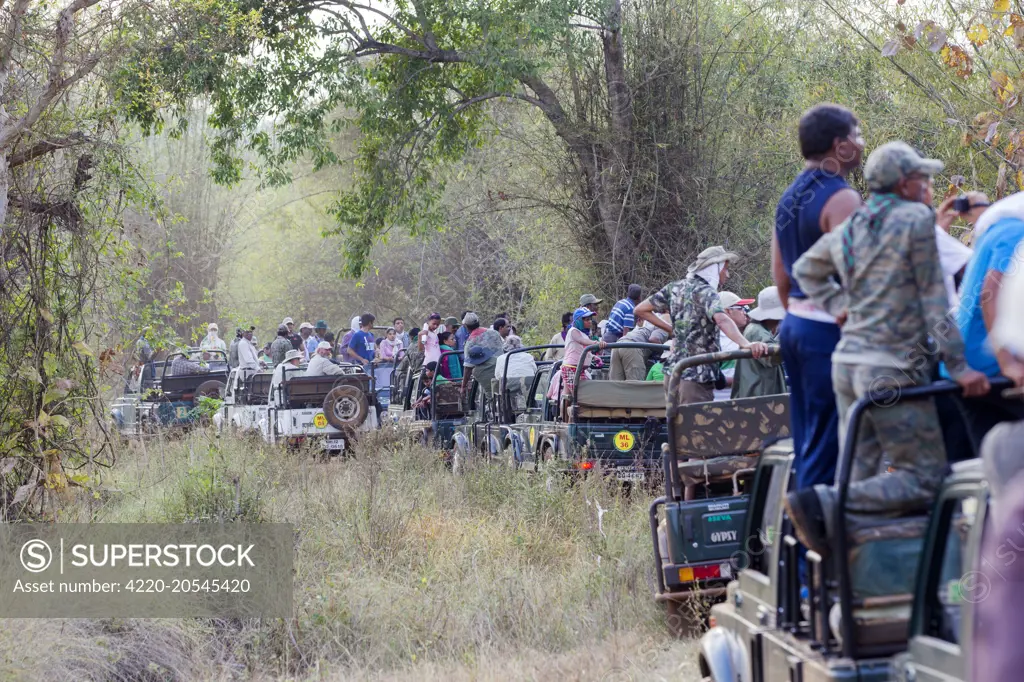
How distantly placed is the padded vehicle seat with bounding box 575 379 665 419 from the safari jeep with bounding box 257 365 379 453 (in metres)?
6.54

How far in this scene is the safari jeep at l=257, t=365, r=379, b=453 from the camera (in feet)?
55.5

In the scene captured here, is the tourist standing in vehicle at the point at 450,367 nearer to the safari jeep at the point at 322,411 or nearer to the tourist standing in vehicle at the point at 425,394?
the tourist standing in vehicle at the point at 425,394

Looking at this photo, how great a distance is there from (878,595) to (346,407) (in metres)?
13.9

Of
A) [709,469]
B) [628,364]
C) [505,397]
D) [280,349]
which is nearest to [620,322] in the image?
[628,364]

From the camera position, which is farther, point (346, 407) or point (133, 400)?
point (133, 400)

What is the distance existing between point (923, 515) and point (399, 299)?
1480 inches

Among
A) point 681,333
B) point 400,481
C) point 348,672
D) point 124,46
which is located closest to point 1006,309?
point 348,672

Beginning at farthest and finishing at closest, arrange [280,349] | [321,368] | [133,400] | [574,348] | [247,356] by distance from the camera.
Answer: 1. [280,349]
2. [247,356]
3. [133,400]
4. [321,368]
5. [574,348]

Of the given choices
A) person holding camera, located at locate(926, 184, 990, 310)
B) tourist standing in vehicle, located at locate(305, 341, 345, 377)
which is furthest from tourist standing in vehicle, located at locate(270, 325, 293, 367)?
person holding camera, located at locate(926, 184, 990, 310)

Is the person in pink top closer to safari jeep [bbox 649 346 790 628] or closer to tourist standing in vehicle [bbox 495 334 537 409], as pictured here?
tourist standing in vehicle [bbox 495 334 537 409]

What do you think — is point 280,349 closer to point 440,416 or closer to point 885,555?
point 440,416

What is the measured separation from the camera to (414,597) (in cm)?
796

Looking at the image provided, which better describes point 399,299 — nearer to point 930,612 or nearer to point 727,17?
point 727,17

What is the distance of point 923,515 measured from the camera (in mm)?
3598
